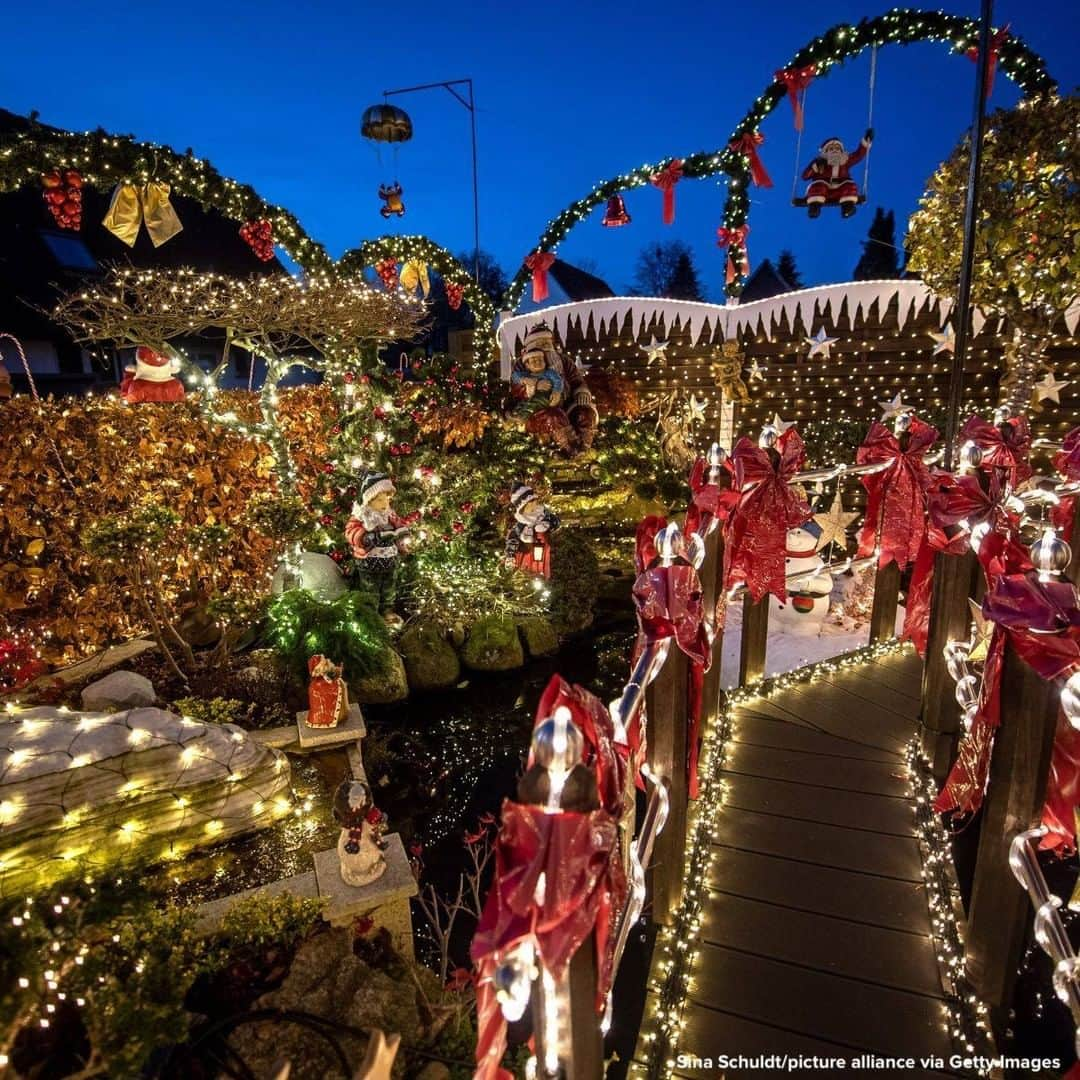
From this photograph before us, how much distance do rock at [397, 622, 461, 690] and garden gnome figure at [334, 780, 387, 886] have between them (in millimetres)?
3340

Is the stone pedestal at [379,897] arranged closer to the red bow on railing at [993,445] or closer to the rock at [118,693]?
the rock at [118,693]

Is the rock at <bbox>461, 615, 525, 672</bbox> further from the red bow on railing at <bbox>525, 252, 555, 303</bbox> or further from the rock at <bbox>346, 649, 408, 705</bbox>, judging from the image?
the red bow on railing at <bbox>525, 252, 555, 303</bbox>

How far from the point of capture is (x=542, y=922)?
1.30 metres

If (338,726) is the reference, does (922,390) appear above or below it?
above

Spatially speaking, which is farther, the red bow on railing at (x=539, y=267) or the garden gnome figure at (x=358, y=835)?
the red bow on railing at (x=539, y=267)

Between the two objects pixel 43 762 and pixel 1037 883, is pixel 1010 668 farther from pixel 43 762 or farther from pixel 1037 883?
pixel 43 762

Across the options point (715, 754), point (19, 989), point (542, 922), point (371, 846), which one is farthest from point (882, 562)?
point (19, 989)

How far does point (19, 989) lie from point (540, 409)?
784cm

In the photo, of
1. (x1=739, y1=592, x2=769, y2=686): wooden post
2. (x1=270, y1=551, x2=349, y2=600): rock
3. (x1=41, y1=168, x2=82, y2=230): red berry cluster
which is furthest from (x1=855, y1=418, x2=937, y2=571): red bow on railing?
(x1=41, y1=168, x2=82, y2=230): red berry cluster

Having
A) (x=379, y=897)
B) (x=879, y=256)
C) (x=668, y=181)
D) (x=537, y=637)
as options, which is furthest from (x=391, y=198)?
(x=879, y=256)

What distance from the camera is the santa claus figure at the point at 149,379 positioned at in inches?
257

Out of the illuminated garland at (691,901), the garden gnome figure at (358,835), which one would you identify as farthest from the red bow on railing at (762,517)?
the garden gnome figure at (358,835)

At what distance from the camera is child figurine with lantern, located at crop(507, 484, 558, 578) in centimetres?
745

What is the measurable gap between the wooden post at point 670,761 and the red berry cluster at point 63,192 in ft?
20.9
